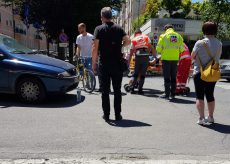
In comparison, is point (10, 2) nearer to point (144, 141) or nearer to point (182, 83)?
point (182, 83)

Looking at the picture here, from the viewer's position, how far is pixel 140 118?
23.1 feet

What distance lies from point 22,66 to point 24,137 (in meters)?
2.87

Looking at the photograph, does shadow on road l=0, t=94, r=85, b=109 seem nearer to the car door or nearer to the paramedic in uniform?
the car door

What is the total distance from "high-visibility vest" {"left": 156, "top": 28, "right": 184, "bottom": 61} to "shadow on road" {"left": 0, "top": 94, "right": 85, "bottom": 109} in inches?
91.3

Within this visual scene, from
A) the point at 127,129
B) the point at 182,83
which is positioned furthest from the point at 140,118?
the point at 182,83

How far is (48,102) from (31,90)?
0.52m

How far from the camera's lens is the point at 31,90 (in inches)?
324

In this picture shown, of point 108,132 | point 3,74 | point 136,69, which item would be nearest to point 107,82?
point 108,132

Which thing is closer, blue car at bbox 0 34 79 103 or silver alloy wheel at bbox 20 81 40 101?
blue car at bbox 0 34 79 103

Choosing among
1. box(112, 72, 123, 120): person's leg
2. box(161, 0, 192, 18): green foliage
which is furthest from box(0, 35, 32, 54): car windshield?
box(161, 0, 192, 18): green foliage

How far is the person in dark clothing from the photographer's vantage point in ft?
21.2

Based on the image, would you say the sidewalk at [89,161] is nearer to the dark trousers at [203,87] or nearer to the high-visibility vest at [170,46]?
the dark trousers at [203,87]

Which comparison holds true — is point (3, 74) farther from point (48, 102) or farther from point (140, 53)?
point (140, 53)

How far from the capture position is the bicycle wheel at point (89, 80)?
10211 mm
